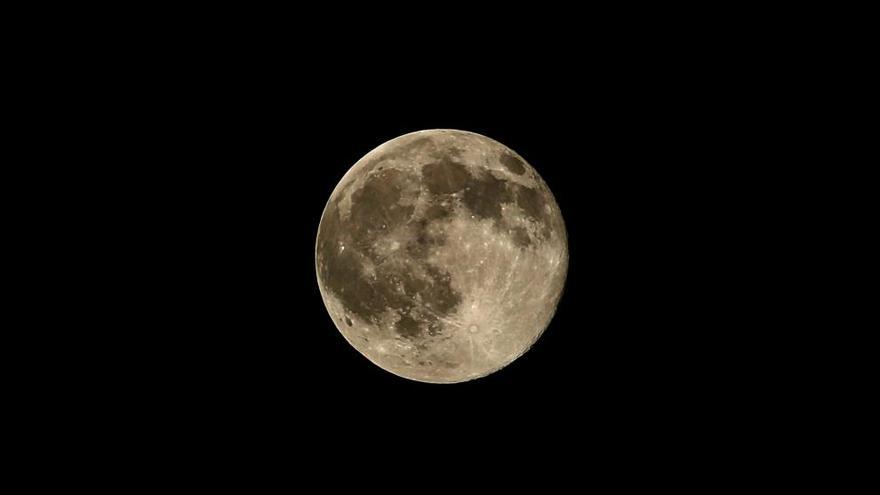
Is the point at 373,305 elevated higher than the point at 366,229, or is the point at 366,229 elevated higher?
the point at 366,229

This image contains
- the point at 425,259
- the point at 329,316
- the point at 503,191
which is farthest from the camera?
the point at 329,316

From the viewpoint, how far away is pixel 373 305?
3973 millimetres

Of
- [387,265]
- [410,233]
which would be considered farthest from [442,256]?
[387,265]

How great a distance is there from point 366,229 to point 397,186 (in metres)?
0.36

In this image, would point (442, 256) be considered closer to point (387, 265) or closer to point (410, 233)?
point (410, 233)

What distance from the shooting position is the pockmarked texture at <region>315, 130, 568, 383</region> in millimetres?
3799

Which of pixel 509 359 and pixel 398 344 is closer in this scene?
pixel 398 344

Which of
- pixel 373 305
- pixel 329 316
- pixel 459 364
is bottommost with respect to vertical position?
pixel 459 364

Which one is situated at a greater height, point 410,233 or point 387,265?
point 410,233

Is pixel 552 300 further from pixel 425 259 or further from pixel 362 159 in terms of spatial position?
pixel 362 159

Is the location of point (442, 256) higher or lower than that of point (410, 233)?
lower

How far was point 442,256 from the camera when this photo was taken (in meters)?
3.76

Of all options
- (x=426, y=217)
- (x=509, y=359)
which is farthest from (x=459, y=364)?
(x=426, y=217)

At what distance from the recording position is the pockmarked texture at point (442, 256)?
150 inches
